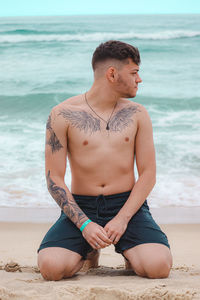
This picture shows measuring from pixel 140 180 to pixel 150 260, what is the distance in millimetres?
566

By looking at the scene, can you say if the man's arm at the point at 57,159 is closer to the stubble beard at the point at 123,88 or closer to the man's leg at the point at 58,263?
the man's leg at the point at 58,263

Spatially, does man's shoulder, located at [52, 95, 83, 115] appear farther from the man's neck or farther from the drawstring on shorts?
the drawstring on shorts

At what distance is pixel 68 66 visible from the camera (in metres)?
18.7

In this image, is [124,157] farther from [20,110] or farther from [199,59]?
[199,59]

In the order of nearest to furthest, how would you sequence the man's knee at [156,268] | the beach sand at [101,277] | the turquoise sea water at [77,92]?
the beach sand at [101,277]
the man's knee at [156,268]
the turquoise sea water at [77,92]

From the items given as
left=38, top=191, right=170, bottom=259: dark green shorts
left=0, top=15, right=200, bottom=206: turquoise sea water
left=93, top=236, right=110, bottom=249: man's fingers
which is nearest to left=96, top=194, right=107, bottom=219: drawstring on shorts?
left=38, top=191, right=170, bottom=259: dark green shorts

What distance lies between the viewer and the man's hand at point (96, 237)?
286cm

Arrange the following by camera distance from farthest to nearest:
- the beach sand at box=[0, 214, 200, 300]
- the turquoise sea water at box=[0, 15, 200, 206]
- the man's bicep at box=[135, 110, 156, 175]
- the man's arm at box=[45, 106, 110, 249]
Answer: the turquoise sea water at box=[0, 15, 200, 206]
the man's bicep at box=[135, 110, 156, 175]
the man's arm at box=[45, 106, 110, 249]
the beach sand at box=[0, 214, 200, 300]

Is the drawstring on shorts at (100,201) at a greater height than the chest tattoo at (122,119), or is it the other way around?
the chest tattoo at (122,119)

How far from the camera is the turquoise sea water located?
6.24 m

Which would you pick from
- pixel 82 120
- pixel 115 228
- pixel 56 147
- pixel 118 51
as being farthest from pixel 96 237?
pixel 118 51

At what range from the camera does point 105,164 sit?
3.16 metres

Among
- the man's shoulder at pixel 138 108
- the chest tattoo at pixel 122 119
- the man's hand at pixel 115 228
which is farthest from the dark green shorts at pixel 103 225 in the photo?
the man's shoulder at pixel 138 108

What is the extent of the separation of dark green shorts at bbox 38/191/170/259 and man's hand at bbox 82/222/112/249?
153mm
